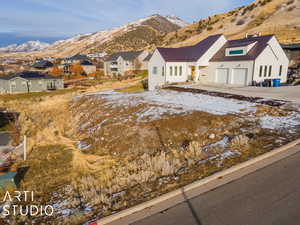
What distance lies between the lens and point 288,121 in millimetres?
10859

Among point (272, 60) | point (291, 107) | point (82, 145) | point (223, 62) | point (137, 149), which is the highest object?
point (272, 60)

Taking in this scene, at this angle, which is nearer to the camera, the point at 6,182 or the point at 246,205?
the point at 246,205

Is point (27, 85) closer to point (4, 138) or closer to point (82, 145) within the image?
point (4, 138)

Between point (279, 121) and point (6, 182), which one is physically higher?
point (279, 121)

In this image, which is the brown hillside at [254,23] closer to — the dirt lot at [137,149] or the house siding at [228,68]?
the house siding at [228,68]

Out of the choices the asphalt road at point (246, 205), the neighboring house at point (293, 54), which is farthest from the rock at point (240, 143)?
the neighboring house at point (293, 54)

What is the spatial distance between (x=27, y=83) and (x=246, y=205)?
172 ft

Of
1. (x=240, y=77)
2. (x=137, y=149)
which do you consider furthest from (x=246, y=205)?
(x=240, y=77)

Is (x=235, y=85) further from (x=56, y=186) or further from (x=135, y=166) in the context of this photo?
(x=56, y=186)

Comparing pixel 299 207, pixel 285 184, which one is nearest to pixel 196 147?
pixel 285 184

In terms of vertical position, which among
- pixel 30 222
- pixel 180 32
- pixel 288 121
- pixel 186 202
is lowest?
pixel 30 222

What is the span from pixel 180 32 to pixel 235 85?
69152mm

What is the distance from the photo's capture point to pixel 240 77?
2619 centimetres

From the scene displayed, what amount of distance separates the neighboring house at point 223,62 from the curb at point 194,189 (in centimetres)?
2099
